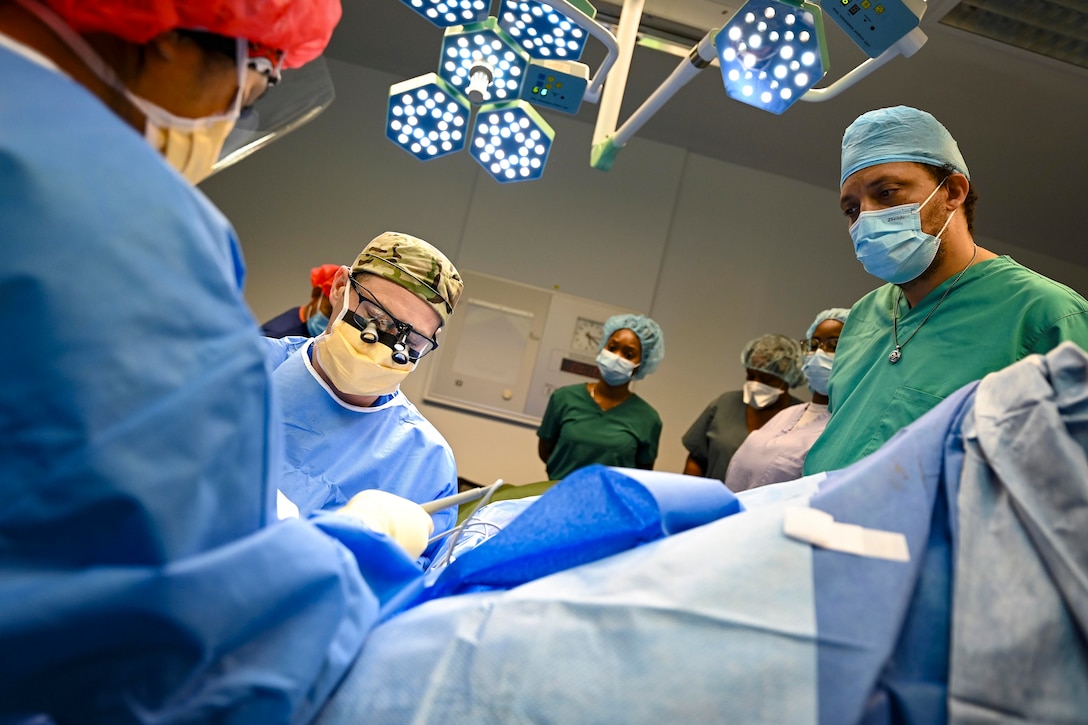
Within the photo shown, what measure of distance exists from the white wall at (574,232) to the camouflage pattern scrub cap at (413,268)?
7.86 ft

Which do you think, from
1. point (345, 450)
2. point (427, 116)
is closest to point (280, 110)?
point (345, 450)

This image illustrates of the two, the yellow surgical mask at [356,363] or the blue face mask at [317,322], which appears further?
the blue face mask at [317,322]

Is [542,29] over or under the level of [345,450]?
over

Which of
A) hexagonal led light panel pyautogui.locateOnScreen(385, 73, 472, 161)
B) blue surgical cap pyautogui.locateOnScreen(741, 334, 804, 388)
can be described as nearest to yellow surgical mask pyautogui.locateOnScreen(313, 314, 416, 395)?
hexagonal led light panel pyautogui.locateOnScreen(385, 73, 472, 161)

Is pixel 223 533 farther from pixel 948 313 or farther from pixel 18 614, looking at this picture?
pixel 948 313

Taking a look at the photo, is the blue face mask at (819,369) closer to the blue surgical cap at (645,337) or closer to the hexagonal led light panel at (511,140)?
the blue surgical cap at (645,337)

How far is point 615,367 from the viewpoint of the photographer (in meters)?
3.42

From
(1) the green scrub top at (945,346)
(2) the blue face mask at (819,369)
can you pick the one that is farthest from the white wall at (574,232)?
(1) the green scrub top at (945,346)

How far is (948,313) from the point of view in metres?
1.57

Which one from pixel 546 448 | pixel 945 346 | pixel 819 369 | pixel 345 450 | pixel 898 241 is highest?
pixel 898 241

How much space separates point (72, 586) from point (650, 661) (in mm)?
473

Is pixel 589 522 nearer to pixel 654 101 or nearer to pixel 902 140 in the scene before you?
pixel 902 140

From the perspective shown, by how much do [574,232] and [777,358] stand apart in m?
1.62

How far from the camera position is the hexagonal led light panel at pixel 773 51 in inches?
61.5
